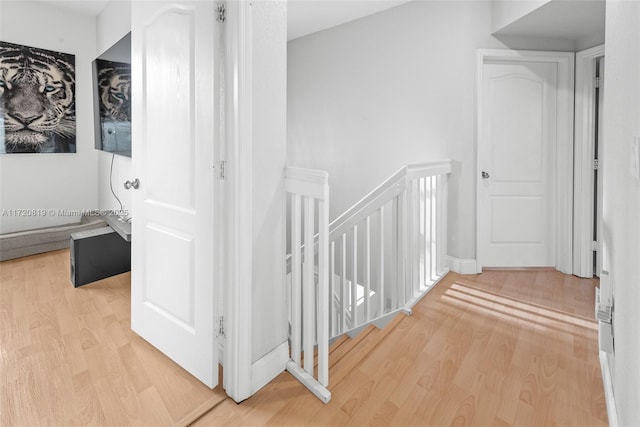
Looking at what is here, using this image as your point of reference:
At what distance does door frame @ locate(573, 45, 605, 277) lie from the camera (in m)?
3.24

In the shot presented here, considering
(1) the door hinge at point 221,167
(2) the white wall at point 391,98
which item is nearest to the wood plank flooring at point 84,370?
(1) the door hinge at point 221,167

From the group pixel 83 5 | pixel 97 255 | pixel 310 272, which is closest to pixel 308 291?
pixel 310 272

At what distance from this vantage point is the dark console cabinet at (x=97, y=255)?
2.86 meters

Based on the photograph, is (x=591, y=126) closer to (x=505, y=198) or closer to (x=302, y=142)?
(x=505, y=198)

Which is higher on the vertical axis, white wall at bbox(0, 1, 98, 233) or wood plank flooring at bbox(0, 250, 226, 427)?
white wall at bbox(0, 1, 98, 233)

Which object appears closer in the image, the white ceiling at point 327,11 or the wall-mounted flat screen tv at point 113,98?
the wall-mounted flat screen tv at point 113,98

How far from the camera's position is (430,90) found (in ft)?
11.6

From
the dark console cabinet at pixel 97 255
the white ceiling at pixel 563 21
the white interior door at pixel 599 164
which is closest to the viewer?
the white ceiling at pixel 563 21

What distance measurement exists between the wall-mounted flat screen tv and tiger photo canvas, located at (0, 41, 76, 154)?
382 mm

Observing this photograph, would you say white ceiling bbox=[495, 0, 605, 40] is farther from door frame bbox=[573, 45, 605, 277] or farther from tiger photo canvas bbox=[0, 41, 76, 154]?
tiger photo canvas bbox=[0, 41, 76, 154]

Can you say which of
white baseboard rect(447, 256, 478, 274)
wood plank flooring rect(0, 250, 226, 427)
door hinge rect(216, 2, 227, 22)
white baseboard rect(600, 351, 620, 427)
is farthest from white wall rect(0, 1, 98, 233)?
white baseboard rect(600, 351, 620, 427)

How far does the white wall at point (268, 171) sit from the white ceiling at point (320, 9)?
232 cm

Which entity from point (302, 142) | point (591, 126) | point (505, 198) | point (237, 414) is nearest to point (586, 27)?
point (591, 126)

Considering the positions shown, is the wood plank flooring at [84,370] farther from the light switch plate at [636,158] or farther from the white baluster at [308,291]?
the light switch plate at [636,158]
